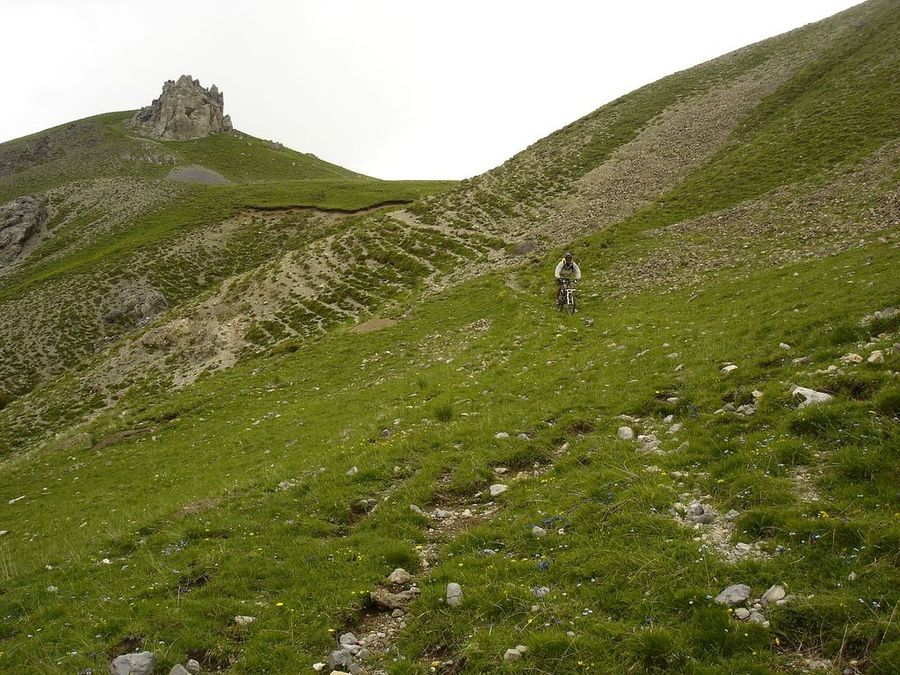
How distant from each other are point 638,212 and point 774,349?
31.3 meters

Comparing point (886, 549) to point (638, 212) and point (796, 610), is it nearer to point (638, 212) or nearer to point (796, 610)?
point (796, 610)

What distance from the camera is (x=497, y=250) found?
154 ft

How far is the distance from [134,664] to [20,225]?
405ft

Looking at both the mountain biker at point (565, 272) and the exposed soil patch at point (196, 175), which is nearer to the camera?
the mountain biker at point (565, 272)

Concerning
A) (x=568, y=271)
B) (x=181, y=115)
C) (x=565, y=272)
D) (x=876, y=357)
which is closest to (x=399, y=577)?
(x=876, y=357)

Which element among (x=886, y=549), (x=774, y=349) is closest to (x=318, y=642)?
(x=886, y=549)

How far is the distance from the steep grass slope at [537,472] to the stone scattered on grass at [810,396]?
9 centimetres

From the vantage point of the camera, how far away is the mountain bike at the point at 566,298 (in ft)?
98.2

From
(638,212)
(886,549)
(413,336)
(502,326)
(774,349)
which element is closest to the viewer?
(886,549)

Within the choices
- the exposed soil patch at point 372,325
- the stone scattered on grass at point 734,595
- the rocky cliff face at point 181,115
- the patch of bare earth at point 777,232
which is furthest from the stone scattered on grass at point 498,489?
the rocky cliff face at point 181,115

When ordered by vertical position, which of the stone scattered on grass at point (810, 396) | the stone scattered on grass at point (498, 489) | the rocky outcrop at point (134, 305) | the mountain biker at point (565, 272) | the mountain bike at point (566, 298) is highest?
the rocky outcrop at point (134, 305)

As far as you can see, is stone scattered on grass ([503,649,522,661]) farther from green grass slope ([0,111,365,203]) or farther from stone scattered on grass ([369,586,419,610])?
green grass slope ([0,111,365,203])

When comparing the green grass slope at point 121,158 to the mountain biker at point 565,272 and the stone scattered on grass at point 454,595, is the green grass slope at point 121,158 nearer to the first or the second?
the mountain biker at point 565,272

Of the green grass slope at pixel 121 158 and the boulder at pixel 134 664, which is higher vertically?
the green grass slope at pixel 121 158
